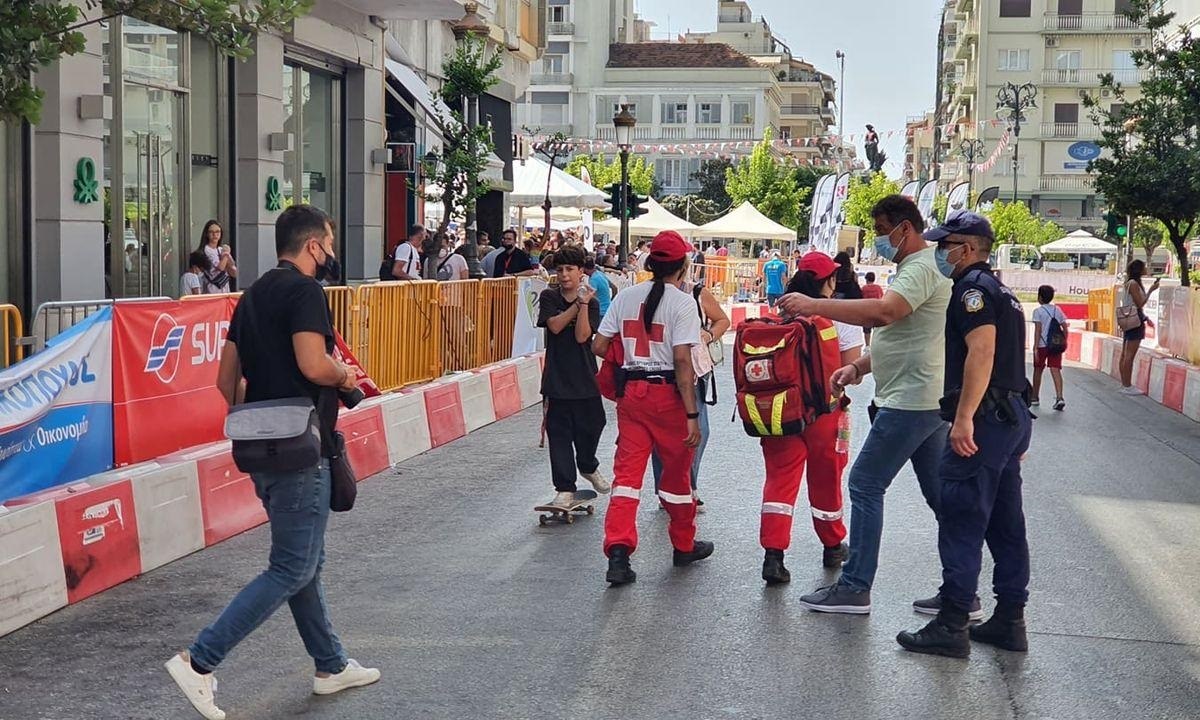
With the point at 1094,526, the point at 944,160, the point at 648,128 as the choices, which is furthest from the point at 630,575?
the point at 944,160

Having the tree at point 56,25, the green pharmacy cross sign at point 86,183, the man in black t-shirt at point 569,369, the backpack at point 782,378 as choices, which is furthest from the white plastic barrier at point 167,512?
the green pharmacy cross sign at point 86,183

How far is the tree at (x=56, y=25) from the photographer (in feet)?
22.9

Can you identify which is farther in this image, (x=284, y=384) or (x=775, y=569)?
(x=775, y=569)

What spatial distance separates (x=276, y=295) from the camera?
17.7 feet

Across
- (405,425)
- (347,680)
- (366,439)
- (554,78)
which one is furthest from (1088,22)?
(347,680)

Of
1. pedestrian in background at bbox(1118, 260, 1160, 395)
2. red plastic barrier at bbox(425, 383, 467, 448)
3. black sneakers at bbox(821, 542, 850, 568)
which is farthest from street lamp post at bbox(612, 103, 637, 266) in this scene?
black sneakers at bbox(821, 542, 850, 568)

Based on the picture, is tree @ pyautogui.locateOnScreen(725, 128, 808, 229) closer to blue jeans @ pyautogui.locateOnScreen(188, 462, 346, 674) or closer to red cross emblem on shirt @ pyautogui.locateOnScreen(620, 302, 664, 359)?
red cross emblem on shirt @ pyautogui.locateOnScreen(620, 302, 664, 359)

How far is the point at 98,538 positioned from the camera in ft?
24.9

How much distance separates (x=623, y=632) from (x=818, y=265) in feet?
7.82

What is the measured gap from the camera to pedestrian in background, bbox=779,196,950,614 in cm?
678

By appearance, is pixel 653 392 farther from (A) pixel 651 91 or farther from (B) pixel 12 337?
(A) pixel 651 91

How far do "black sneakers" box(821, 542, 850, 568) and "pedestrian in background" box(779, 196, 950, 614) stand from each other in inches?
36.4

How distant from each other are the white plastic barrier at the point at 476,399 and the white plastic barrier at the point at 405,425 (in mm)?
1288

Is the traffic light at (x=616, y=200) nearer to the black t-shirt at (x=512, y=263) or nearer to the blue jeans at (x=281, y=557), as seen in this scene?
the black t-shirt at (x=512, y=263)
